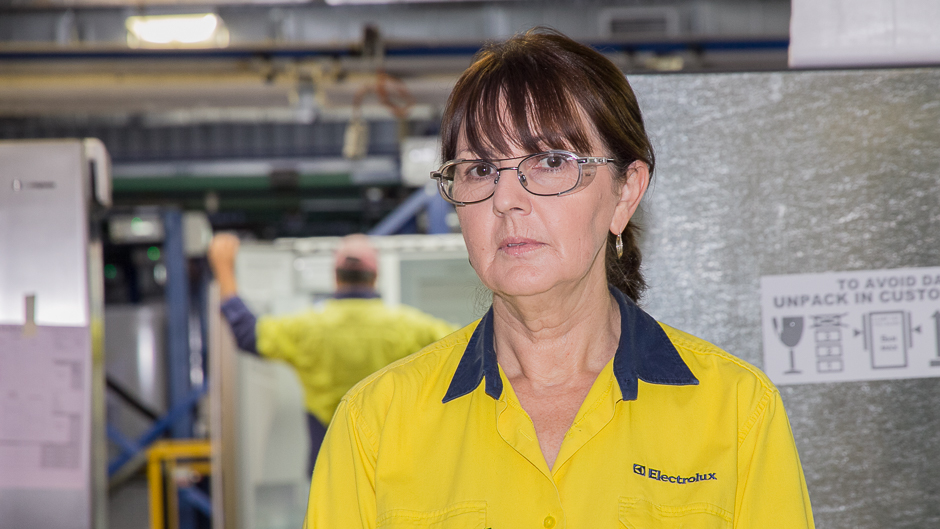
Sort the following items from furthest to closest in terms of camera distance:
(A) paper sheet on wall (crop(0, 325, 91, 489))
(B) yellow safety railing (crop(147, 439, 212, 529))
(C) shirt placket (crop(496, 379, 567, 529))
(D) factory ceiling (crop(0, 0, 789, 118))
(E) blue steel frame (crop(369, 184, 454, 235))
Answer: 1. (B) yellow safety railing (crop(147, 439, 212, 529))
2. (E) blue steel frame (crop(369, 184, 454, 235))
3. (D) factory ceiling (crop(0, 0, 789, 118))
4. (A) paper sheet on wall (crop(0, 325, 91, 489))
5. (C) shirt placket (crop(496, 379, 567, 529))

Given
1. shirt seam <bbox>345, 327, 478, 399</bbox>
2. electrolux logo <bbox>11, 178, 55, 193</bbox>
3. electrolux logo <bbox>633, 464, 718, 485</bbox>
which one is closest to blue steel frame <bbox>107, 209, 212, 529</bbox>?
electrolux logo <bbox>11, 178, 55, 193</bbox>

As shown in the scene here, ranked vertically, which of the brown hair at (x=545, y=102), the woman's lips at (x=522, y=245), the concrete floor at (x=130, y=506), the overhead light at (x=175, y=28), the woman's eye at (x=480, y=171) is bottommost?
the concrete floor at (x=130, y=506)

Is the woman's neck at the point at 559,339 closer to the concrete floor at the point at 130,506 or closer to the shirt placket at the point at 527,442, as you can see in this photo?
the shirt placket at the point at 527,442

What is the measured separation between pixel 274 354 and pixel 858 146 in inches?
121

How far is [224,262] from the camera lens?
158 inches

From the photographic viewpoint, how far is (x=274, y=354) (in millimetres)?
3957

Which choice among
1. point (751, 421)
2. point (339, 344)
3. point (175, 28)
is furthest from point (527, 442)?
point (175, 28)

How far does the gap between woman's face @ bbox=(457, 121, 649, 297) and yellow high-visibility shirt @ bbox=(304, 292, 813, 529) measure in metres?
0.15

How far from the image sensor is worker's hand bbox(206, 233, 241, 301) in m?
3.95

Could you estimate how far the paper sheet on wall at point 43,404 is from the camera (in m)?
2.31

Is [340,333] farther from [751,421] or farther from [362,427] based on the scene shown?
[751,421]

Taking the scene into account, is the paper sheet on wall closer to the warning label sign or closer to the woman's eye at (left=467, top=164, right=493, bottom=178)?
the woman's eye at (left=467, top=164, right=493, bottom=178)

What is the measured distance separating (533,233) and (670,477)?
38 cm

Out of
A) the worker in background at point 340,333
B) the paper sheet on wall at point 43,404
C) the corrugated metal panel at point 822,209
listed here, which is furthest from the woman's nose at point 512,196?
the worker in background at point 340,333
